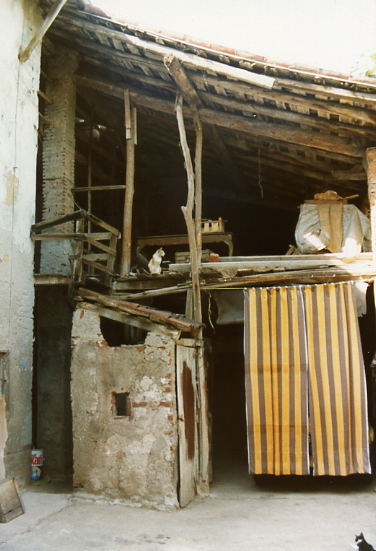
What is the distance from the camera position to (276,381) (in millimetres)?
8961

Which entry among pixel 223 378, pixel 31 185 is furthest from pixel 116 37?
pixel 223 378

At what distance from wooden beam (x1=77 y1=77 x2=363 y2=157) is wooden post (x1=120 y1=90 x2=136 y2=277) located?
30cm

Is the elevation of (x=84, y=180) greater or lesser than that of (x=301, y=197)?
greater

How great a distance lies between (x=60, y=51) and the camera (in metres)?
10.6

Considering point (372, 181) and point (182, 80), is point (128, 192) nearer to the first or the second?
point (182, 80)

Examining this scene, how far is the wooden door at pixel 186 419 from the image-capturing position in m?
8.16

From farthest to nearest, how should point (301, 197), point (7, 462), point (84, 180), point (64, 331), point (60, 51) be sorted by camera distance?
point (84, 180), point (301, 197), point (60, 51), point (64, 331), point (7, 462)

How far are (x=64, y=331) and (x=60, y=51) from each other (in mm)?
5489

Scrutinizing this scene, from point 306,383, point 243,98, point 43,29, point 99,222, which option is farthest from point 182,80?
point 306,383

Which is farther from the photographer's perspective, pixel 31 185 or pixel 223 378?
pixel 223 378

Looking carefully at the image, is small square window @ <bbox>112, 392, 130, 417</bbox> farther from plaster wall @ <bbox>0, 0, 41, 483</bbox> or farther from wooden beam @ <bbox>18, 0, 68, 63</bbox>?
wooden beam @ <bbox>18, 0, 68, 63</bbox>

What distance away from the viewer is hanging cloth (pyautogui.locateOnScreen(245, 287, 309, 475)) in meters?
8.78

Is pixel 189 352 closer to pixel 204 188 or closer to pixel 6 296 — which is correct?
pixel 6 296

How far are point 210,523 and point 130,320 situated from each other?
10.4ft
